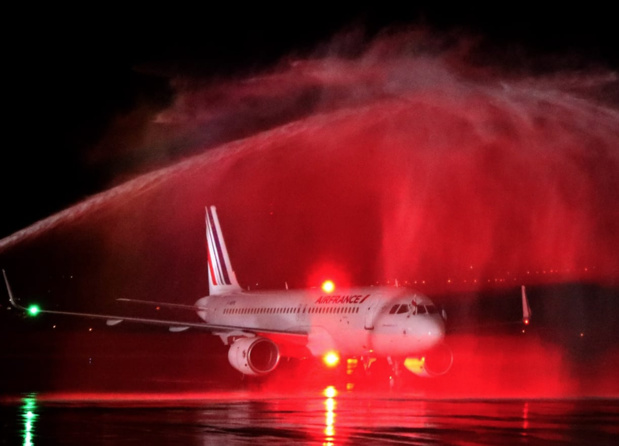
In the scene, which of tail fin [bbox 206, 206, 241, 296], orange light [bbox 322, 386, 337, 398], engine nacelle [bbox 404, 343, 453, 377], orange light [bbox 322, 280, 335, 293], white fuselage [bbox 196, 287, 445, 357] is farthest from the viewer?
tail fin [bbox 206, 206, 241, 296]

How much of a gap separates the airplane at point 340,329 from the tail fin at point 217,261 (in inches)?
276

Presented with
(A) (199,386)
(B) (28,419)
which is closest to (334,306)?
(A) (199,386)

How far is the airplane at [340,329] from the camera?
35.3m

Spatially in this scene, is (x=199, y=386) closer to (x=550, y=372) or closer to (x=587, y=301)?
(x=550, y=372)

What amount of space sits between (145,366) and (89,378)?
9.66 metres

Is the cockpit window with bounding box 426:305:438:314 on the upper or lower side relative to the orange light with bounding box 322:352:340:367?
upper

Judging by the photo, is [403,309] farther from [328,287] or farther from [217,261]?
[217,261]

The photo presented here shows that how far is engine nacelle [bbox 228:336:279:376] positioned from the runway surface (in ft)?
20.1

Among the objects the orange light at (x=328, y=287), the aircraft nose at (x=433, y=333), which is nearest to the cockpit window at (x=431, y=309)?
the aircraft nose at (x=433, y=333)

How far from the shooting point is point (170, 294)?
8081 centimetres

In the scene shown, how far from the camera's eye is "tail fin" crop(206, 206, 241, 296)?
2013 inches

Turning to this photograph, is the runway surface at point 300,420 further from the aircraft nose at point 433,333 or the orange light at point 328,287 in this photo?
the orange light at point 328,287

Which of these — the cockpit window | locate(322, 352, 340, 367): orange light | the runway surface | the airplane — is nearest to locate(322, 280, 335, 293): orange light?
the airplane

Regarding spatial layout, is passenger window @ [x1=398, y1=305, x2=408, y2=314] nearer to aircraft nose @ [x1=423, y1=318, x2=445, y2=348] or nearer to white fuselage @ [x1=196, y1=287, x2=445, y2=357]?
white fuselage @ [x1=196, y1=287, x2=445, y2=357]
